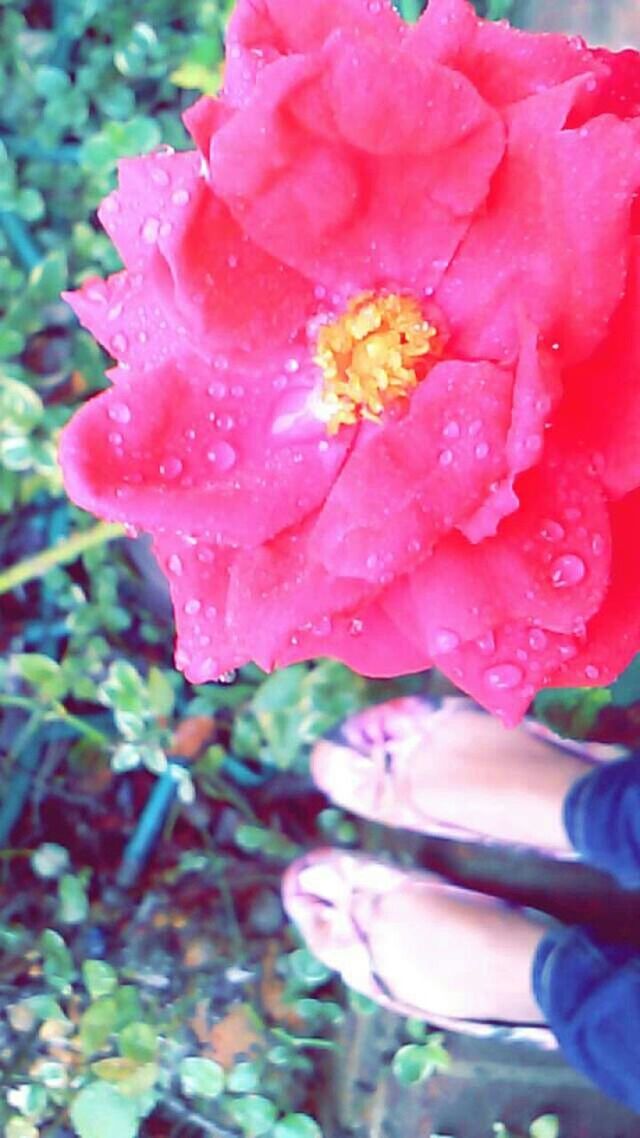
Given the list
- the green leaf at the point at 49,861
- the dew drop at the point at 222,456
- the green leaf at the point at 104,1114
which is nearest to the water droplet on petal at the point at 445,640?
the dew drop at the point at 222,456

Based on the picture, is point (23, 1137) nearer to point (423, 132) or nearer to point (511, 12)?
point (423, 132)

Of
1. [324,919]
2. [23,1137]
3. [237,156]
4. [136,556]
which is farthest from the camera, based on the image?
[324,919]

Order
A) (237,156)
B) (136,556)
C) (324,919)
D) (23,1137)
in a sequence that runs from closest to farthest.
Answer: (237,156) → (23,1137) → (136,556) → (324,919)

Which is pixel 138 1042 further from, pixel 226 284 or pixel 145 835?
pixel 226 284

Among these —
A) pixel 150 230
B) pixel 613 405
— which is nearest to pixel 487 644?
pixel 613 405

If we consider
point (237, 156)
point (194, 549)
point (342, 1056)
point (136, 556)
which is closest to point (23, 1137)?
point (342, 1056)

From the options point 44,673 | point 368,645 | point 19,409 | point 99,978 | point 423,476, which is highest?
point 423,476

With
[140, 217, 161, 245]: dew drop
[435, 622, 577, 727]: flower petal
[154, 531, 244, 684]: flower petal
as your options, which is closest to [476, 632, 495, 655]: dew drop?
[435, 622, 577, 727]: flower petal
